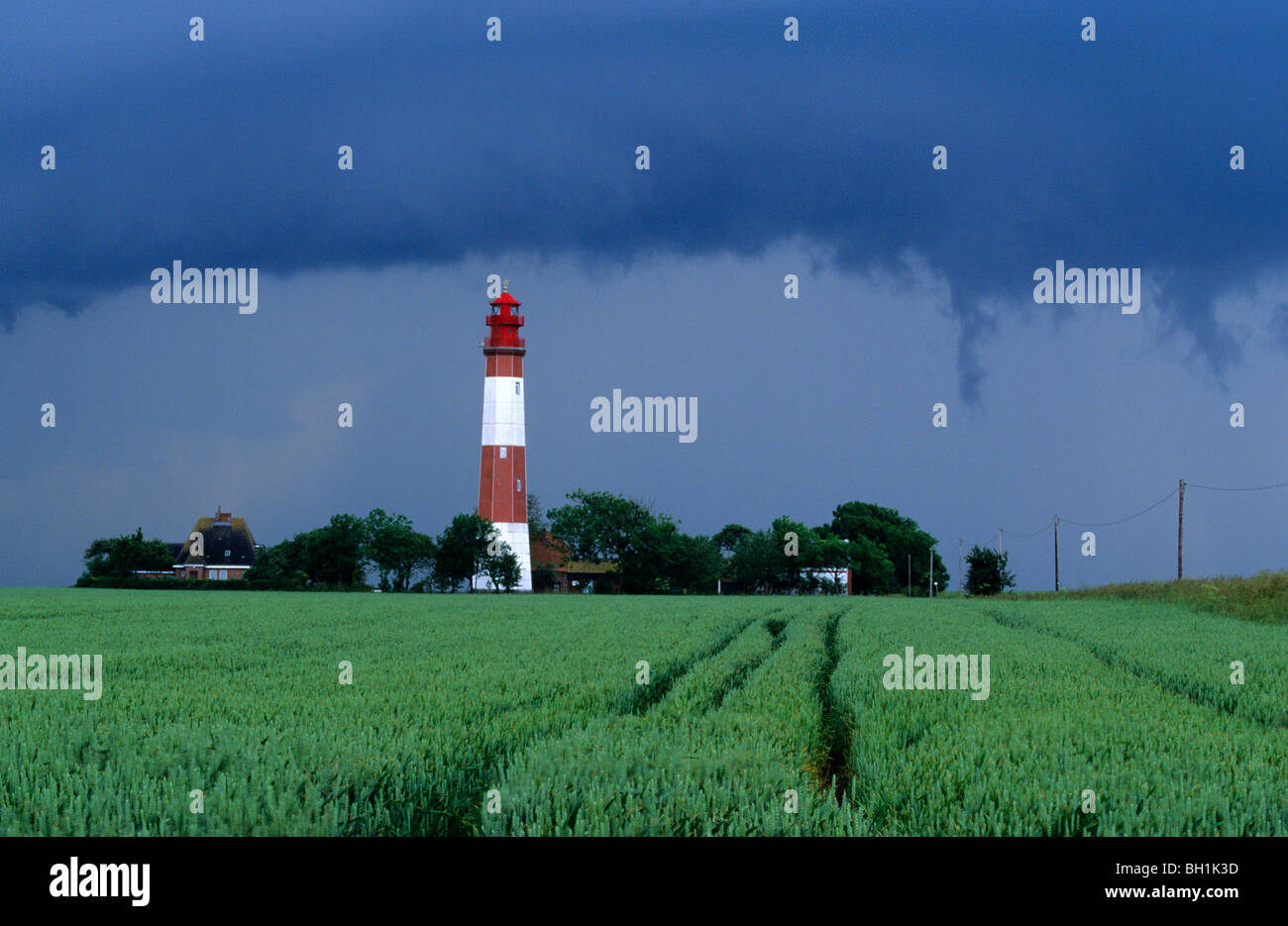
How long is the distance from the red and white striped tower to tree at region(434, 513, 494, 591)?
232 centimetres

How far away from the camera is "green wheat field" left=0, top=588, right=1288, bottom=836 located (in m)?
6.56

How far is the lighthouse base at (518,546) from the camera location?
8400cm

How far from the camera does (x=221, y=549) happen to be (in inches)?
4783

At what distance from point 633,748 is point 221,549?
12440 cm

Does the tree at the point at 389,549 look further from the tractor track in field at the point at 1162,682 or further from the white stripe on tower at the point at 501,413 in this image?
the tractor track in field at the point at 1162,682

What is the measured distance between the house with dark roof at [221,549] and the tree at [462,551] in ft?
134

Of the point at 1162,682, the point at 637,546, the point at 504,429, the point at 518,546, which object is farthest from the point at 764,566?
the point at 1162,682

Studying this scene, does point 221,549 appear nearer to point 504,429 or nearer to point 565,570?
point 565,570

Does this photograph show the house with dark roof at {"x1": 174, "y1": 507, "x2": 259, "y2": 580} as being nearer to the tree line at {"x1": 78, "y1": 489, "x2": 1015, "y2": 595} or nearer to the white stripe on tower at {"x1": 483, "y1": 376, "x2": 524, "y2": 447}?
the tree line at {"x1": 78, "y1": 489, "x2": 1015, "y2": 595}
